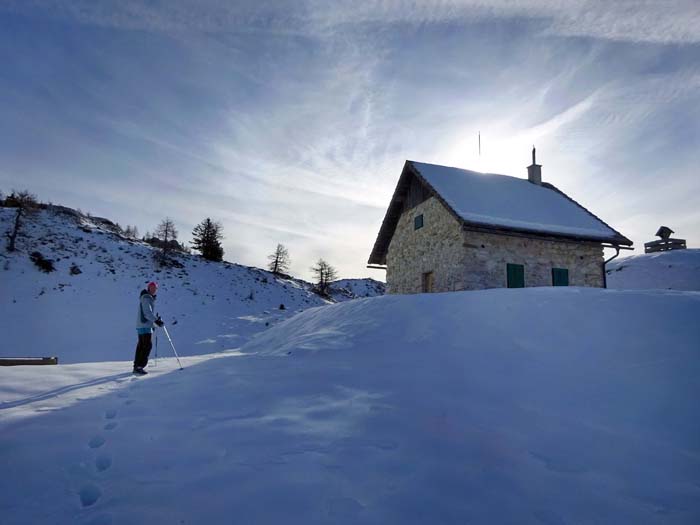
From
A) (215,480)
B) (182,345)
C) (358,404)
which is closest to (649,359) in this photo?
(358,404)

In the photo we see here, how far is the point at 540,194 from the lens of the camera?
1678 centimetres

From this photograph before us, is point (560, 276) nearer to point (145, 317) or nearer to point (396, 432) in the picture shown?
point (396, 432)

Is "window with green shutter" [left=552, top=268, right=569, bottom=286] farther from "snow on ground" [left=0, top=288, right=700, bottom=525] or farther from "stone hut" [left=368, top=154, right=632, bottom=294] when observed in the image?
"snow on ground" [left=0, top=288, right=700, bottom=525]

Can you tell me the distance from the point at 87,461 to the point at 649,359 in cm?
635

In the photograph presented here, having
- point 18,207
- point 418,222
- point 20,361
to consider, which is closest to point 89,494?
point 20,361

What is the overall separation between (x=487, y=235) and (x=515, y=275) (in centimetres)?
170

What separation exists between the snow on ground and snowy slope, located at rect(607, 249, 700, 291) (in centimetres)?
2586

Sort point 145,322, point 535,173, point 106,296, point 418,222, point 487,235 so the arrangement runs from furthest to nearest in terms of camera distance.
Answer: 1. point 106,296
2. point 535,173
3. point 418,222
4. point 487,235
5. point 145,322

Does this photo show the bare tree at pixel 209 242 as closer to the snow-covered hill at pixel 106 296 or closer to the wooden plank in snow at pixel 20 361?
the snow-covered hill at pixel 106 296

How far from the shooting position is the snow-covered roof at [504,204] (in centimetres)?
1330

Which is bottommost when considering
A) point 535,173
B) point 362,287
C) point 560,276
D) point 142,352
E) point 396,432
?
point 396,432

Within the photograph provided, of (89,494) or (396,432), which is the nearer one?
(89,494)

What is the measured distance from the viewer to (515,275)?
1321cm

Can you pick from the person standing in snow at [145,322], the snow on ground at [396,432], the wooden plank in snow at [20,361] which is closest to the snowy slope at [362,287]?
the wooden plank in snow at [20,361]
